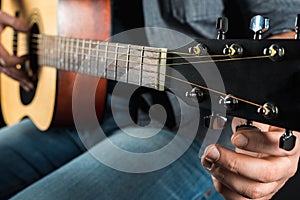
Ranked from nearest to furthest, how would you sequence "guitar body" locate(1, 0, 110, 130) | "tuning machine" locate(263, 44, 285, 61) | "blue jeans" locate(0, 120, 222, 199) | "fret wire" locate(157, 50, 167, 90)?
1. "tuning machine" locate(263, 44, 285, 61)
2. "fret wire" locate(157, 50, 167, 90)
3. "blue jeans" locate(0, 120, 222, 199)
4. "guitar body" locate(1, 0, 110, 130)

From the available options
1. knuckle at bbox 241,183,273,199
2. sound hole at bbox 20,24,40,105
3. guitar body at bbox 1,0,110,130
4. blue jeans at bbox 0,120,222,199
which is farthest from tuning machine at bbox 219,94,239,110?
sound hole at bbox 20,24,40,105

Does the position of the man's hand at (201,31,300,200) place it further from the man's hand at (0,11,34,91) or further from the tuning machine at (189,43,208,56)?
the man's hand at (0,11,34,91)

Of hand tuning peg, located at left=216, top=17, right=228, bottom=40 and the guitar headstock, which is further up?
hand tuning peg, located at left=216, top=17, right=228, bottom=40

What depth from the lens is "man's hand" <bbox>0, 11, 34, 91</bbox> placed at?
952 mm

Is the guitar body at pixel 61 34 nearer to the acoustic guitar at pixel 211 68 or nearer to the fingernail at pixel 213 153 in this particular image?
the acoustic guitar at pixel 211 68

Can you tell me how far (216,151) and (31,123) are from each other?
0.61 metres

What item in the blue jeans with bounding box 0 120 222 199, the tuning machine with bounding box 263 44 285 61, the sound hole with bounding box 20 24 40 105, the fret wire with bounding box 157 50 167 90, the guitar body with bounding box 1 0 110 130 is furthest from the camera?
the sound hole with bounding box 20 24 40 105

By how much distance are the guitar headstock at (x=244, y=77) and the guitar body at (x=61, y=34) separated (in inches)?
13.7

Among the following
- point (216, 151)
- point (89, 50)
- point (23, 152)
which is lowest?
point (23, 152)

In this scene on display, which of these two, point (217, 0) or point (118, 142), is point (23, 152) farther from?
point (217, 0)

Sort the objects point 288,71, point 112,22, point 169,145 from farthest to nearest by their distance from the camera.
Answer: point 112,22, point 169,145, point 288,71

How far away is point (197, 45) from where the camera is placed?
48cm

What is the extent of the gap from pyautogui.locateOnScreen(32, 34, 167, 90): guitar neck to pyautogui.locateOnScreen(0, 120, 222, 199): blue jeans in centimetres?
16

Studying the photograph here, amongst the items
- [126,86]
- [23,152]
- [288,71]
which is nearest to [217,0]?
[126,86]
